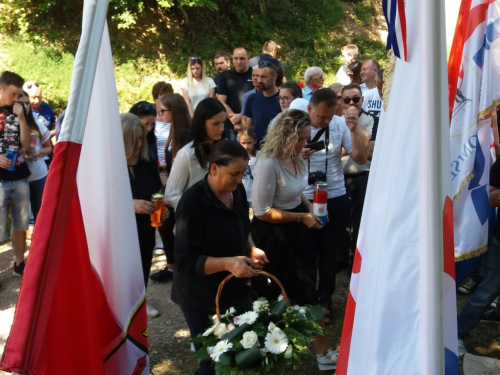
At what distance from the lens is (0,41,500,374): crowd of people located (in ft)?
10.9

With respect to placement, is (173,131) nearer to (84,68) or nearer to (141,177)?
(141,177)

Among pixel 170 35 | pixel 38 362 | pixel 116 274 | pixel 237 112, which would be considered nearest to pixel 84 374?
pixel 38 362

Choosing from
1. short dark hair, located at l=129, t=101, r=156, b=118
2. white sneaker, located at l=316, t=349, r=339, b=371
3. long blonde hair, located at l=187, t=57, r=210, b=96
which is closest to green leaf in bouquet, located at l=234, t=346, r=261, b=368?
white sneaker, located at l=316, t=349, r=339, b=371

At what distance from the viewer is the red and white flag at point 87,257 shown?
187 centimetres

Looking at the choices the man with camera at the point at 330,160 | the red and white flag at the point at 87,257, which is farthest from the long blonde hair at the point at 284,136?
the red and white flag at the point at 87,257

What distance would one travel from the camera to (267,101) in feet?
22.7

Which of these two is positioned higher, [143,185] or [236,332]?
[143,185]

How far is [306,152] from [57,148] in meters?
3.09

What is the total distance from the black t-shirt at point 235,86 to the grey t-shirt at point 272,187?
13.7 feet

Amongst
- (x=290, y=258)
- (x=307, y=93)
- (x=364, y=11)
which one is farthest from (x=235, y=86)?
(x=364, y=11)

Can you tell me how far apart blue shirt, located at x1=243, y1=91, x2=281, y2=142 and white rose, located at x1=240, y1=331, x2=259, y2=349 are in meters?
4.23

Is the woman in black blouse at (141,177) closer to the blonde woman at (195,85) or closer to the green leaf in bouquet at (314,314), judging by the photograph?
the green leaf in bouquet at (314,314)

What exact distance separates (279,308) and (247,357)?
0.37m

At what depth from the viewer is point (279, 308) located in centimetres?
302
